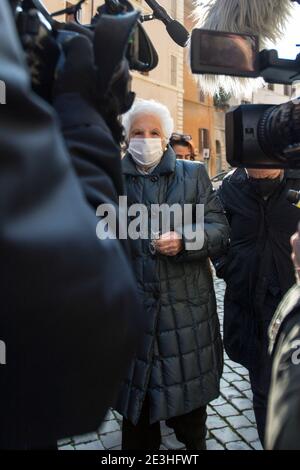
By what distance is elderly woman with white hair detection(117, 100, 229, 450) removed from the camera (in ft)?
7.03

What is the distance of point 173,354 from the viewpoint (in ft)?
7.11

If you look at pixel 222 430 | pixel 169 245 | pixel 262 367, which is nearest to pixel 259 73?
pixel 169 245

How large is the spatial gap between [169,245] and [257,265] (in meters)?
0.67

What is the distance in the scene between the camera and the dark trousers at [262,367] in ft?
7.91

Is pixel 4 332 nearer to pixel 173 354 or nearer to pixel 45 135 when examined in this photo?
pixel 45 135

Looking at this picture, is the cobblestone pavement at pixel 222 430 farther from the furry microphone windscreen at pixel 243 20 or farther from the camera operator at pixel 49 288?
the camera operator at pixel 49 288

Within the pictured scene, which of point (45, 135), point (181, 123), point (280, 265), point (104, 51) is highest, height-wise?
point (181, 123)

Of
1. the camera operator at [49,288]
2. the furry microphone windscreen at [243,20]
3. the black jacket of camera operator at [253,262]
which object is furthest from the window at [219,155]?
the camera operator at [49,288]

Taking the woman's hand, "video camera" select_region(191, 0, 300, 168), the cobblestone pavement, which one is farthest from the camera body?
the cobblestone pavement

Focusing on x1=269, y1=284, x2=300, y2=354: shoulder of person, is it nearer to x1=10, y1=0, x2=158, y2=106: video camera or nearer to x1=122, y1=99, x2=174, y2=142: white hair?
x1=10, y1=0, x2=158, y2=106: video camera

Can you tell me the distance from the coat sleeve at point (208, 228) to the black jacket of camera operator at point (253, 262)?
0.31 meters

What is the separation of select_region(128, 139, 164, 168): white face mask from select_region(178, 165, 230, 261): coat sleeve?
0.77ft
